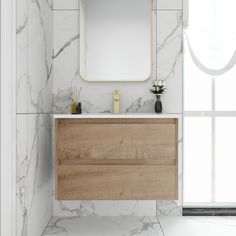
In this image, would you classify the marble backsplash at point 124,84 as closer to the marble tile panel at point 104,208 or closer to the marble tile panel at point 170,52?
the marble tile panel at point 170,52

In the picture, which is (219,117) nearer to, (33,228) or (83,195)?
(83,195)

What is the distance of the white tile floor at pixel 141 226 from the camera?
2.31 metres

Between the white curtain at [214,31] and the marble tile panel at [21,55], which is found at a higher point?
the white curtain at [214,31]

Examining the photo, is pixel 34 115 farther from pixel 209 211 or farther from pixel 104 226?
pixel 209 211

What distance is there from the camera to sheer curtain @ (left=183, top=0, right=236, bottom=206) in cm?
281

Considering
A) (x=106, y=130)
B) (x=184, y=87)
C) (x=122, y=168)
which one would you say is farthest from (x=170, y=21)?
(x=122, y=168)

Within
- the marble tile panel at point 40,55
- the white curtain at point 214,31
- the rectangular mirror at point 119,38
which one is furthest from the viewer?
the white curtain at point 214,31

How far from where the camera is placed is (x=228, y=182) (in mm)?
2840

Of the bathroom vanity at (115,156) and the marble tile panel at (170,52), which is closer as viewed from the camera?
the bathroom vanity at (115,156)

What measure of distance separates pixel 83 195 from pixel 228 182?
1.23m

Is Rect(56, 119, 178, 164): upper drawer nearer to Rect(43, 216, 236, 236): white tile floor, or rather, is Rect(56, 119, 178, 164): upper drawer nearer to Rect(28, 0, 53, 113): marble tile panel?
Rect(28, 0, 53, 113): marble tile panel

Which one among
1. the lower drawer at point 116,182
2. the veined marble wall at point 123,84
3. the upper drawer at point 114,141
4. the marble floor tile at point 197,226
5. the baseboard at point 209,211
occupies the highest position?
the veined marble wall at point 123,84

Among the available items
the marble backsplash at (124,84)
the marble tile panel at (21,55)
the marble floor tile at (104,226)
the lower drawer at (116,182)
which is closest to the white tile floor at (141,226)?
the marble floor tile at (104,226)

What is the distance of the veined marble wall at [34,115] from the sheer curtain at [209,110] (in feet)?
3.53
